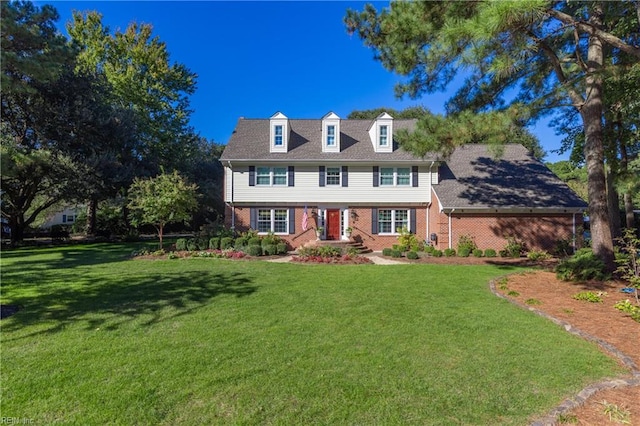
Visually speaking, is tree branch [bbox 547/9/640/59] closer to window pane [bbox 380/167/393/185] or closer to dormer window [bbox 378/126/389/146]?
window pane [bbox 380/167/393/185]

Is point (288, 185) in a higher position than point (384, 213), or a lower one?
higher

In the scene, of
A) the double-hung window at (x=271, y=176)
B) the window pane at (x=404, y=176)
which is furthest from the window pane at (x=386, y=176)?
the double-hung window at (x=271, y=176)

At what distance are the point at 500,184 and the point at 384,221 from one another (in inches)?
260

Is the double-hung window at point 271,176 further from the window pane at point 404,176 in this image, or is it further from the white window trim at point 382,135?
the window pane at point 404,176

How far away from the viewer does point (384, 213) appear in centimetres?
1806

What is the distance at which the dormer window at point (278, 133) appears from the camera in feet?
59.5

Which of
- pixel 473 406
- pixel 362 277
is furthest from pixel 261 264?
pixel 473 406

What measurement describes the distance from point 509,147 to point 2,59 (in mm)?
23788

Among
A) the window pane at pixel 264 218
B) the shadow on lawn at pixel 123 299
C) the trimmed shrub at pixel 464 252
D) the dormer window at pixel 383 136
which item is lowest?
the shadow on lawn at pixel 123 299

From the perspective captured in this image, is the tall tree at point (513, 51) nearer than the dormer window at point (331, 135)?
Yes

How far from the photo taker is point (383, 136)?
18.4 metres

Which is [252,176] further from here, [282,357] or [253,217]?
[282,357]

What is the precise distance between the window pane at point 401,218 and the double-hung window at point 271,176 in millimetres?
6775

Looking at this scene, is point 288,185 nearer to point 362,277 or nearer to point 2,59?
point 362,277
